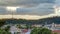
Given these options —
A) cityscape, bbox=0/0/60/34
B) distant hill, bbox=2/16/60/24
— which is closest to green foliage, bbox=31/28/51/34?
cityscape, bbox=0/0/60/34

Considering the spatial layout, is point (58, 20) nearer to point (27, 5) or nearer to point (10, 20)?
point (27, 5)

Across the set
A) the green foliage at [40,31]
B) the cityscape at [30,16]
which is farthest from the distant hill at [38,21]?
the green foliage at [40,31]

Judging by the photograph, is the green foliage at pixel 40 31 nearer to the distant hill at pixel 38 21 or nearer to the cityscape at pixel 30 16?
the cityscape at pixel 30 16

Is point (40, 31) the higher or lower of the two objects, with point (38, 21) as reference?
lower

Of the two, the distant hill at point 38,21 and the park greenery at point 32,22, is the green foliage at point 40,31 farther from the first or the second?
the distant hill at point 38,21

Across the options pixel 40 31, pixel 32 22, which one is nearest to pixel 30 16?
pixel 32 22

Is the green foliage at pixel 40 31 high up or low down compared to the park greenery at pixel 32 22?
down

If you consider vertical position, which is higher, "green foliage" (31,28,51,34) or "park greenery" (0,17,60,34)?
"park greenery" (0,17,60,34)

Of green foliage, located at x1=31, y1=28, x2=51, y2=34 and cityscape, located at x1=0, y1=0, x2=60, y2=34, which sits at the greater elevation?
cityscape, located at x1=0, y1=0, x2=60, y2=34

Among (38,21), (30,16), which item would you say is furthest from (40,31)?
(30,16)

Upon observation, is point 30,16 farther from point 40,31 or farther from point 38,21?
point 40,31

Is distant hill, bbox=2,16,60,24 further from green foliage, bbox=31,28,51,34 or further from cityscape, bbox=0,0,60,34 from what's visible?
green foliage, bbox=31,28,51,34

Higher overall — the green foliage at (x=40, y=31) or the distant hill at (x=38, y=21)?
the distant hill at (x=38, y=21)
